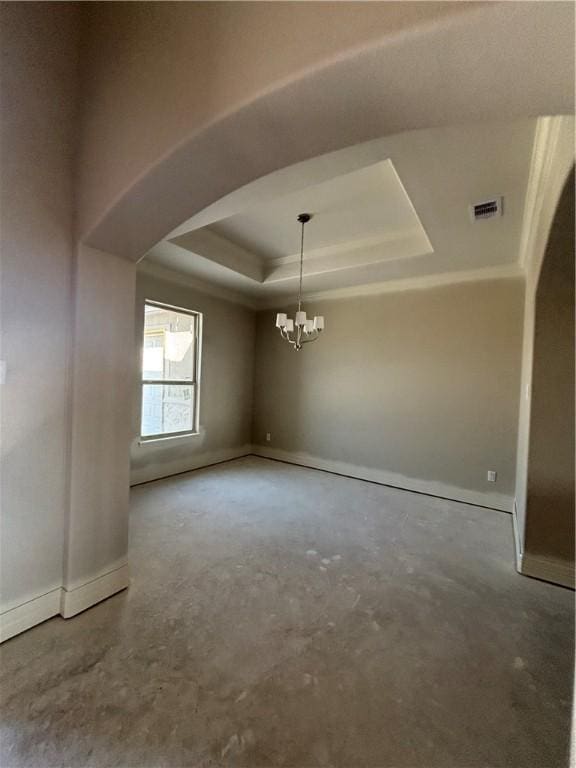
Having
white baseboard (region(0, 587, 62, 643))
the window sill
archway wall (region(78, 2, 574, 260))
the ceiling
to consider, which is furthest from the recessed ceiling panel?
white baseboard (region(0, 587, 62, 643))

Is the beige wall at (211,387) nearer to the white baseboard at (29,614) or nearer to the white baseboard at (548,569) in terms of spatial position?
the white baseboard at (29,614)

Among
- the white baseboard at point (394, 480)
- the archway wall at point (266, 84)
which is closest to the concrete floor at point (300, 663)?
the white baseboard at point (394, 480)

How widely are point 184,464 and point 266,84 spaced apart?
4418 mm

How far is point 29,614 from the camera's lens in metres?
1.75

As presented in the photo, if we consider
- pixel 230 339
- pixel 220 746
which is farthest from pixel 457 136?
pixel 230 339

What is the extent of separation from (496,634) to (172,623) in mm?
1806

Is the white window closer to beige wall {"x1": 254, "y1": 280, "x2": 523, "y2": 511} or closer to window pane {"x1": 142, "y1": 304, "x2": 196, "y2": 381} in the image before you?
window pane {"x1": 142, "y1": 304, "x2": 196, "y2": 381}

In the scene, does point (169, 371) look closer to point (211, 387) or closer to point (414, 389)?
point (211, 387)

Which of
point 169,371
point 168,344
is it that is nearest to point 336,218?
point 168,344

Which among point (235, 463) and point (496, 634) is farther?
point (235, 463)

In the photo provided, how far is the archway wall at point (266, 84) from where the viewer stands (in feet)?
2.76

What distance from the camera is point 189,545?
2.70m

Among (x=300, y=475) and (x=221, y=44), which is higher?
(x=221, y=44)

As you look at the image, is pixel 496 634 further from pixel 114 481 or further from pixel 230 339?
pixel 230 339
